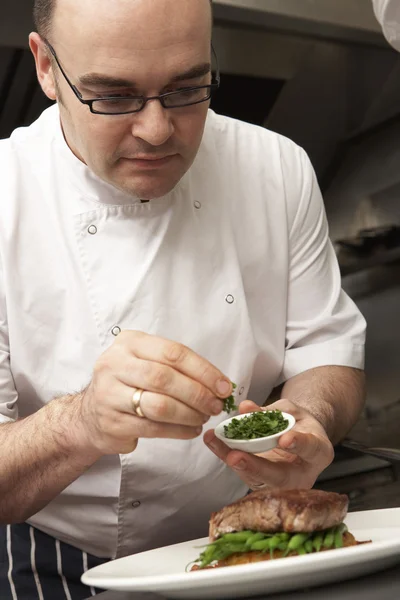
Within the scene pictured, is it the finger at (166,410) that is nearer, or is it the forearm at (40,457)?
the finger at (166,410)

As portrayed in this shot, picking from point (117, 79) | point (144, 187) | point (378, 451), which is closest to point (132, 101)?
point (117, 79)

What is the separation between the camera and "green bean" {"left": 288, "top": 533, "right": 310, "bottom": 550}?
110 cm

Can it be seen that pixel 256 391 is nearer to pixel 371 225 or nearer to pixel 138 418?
pixel 138 418

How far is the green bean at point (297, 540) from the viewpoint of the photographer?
1103 millimetres

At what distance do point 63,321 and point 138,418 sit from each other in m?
0.50

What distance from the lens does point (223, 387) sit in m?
1.14

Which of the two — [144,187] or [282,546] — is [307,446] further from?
[144,187]

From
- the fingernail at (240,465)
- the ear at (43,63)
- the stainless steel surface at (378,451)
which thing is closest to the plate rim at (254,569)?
the fingernail at (240,465)

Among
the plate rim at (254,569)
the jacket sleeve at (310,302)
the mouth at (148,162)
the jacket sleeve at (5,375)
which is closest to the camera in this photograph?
the plate rim at (254,569)

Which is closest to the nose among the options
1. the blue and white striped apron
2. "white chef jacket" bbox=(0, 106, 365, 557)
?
"white chef jacket" bbox=(0, 106, 365, 557)

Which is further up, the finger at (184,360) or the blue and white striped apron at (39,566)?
the finger at (184,360)

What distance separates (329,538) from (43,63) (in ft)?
3.29

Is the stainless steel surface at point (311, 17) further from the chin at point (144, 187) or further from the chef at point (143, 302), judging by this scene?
the chin at point (144, 187)

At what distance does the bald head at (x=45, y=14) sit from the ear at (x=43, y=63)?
2cm
